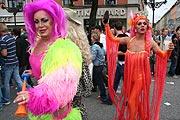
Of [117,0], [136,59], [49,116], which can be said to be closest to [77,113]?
[49,116]

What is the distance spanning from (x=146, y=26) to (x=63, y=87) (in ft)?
9.14

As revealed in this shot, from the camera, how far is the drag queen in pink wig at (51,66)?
4.96ft

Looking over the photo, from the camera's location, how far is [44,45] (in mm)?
1820

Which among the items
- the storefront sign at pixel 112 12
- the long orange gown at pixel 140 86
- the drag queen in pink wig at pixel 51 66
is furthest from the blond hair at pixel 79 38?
the storefront sign at pixel 112 12

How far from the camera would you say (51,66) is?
1557 mm

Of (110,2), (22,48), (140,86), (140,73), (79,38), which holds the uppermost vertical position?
(110,2)

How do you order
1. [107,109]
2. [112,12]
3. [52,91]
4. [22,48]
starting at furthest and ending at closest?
1. [112,12]
2. [22,48]
3. [107,109]
4. [52,91]

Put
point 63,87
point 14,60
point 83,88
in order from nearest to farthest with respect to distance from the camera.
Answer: point 63,87
point 83,88
point 14,60

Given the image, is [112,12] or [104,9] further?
[104,9]

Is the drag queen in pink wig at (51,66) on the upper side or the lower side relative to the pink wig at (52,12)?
lower

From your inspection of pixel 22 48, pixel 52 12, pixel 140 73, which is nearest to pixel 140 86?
pixel 140 73

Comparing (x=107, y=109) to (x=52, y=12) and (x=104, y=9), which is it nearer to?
(x=52, y=12)

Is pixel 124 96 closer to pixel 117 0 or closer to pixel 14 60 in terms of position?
pixel 14 60

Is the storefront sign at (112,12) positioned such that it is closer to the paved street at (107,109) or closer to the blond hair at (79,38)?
Result: the paved street at (107,109)
